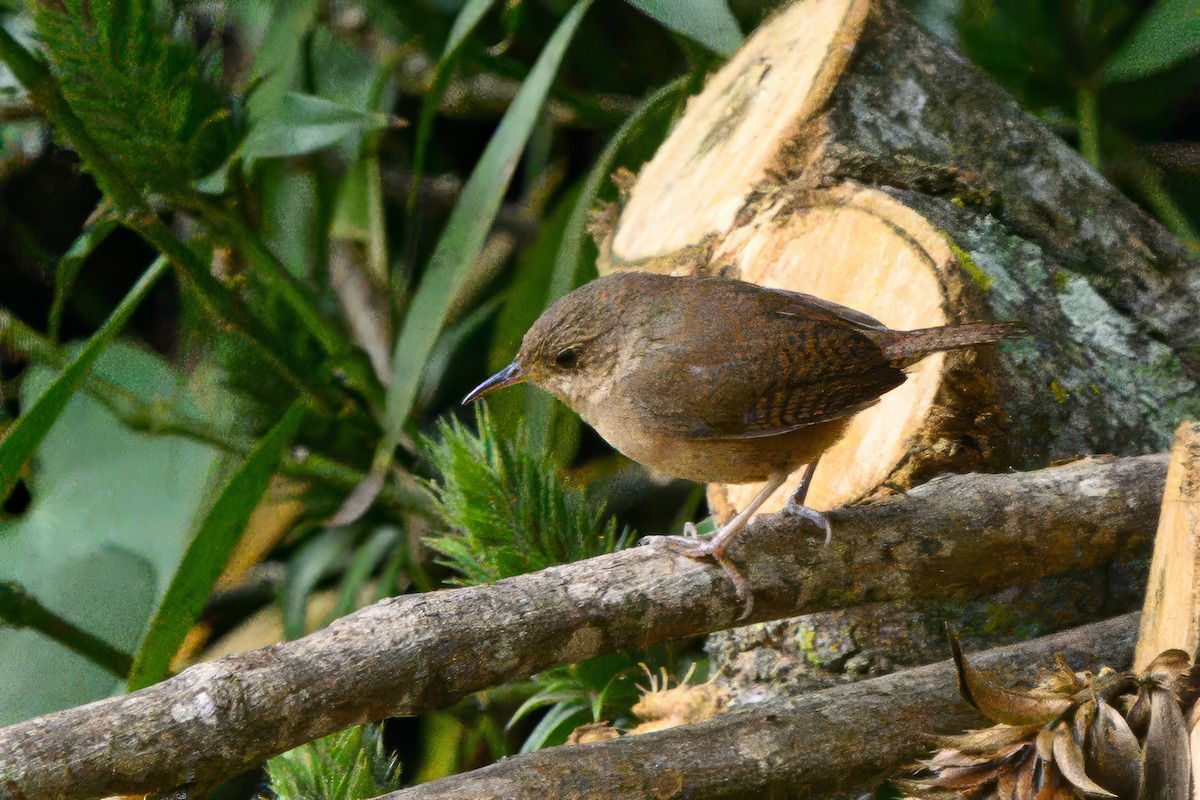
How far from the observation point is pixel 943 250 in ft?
6.32

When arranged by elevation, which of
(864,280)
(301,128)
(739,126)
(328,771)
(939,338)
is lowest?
(328,771)

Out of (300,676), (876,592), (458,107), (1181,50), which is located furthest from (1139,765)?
(458,107)

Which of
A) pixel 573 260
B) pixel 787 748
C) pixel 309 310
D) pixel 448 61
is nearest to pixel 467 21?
pixel 448 61

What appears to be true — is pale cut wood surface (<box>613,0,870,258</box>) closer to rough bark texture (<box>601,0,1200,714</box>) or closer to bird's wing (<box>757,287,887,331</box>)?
rough bark texture (<box>601,0,1200,714</box>)

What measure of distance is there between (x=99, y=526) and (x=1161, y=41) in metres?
2.89

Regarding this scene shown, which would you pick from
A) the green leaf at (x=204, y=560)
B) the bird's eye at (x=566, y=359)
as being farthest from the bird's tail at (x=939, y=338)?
the green leaf at (x=204, y=560)

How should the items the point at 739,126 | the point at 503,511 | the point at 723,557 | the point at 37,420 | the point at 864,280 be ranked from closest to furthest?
the point at 723,557 → the point at 503,511 → the point at 864,280 → the point at 37,420 → the point at 739,126

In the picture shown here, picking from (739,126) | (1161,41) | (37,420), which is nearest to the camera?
(37,420)

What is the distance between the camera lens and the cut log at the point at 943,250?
6.26 ft

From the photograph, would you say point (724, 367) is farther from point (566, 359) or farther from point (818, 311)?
point (566, 359)

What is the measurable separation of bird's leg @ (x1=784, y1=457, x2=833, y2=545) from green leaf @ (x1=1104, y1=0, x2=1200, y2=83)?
1.47 meters

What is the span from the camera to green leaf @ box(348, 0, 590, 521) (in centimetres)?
274

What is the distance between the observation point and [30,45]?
2.96m

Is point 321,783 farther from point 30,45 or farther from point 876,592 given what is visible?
point 30,45
